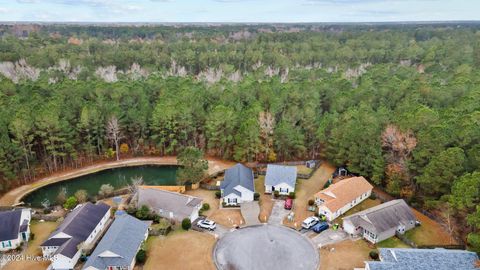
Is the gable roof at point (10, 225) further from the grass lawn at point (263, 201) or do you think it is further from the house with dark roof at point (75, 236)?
the grass lawn at point (263, 201)

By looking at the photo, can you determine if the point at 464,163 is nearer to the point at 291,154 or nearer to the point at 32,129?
the point at 291,154

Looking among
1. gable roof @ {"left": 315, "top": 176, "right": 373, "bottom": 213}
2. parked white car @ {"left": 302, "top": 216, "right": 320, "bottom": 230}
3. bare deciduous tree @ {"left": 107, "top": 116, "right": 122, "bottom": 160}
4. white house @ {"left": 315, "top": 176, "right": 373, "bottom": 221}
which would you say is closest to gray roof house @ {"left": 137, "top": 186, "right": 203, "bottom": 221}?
parked white car @ {"left": 302, "top": 216, "right": 320, "bottom": 230}

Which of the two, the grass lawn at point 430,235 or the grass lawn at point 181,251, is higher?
the grass lawn at point 430,235

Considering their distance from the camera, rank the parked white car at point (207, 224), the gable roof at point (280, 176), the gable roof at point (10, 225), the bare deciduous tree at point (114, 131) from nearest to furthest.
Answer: the gable roof at point (10, 225) → the parked white car at point (207, 224) → the gable roof at point (280, 176) → the bare deciduous tree at point (114, 131)

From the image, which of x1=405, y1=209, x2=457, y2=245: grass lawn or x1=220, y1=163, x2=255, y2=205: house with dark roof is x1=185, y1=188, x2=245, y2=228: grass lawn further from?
x1=405, y1=209, x2=457, y2=245: grass lawn

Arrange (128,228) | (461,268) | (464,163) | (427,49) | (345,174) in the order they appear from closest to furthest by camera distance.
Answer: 1. (461,268)
2. (128,228)
3. (464,163)
4. (345,174)
5. (427,49)

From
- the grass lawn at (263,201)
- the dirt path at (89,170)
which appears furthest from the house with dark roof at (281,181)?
the dirt path at (89,170)

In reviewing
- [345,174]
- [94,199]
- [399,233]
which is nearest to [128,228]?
[94,199]
